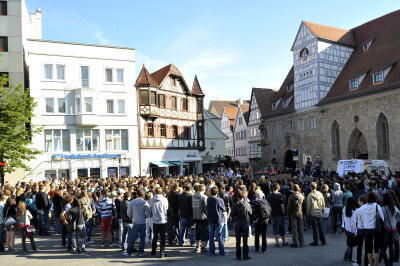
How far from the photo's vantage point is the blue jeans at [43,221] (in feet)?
46.5

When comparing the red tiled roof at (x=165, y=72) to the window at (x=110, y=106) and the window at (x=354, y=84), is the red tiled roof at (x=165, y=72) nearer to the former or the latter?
the window at (x=110, y=106)

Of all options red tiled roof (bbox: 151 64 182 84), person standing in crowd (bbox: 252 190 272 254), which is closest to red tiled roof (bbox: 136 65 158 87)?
red tiled roof (bbox: 151 64 182 84)

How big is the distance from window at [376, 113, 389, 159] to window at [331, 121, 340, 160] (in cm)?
548

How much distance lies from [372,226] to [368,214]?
0.86ft

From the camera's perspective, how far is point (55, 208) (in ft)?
44.2

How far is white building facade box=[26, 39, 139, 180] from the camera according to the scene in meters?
31.4

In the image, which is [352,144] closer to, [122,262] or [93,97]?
[93,97]

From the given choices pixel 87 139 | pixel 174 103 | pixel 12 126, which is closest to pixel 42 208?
pixel 12 126

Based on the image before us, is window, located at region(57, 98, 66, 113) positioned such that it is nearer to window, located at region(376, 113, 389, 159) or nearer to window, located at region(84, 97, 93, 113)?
window, located at region(84, 97, 93, 113)

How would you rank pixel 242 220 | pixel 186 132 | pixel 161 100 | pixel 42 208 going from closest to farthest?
pixel 242 220 < pixel 42 208 < pixel 161 100 < pixel 186 132

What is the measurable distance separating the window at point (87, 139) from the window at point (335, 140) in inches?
906

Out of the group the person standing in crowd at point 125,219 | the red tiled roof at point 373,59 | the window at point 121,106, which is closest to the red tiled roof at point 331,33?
the red tiled roof at point 373,59

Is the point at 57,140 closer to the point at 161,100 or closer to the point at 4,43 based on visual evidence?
the point at 4,43

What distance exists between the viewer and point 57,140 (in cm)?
3191
